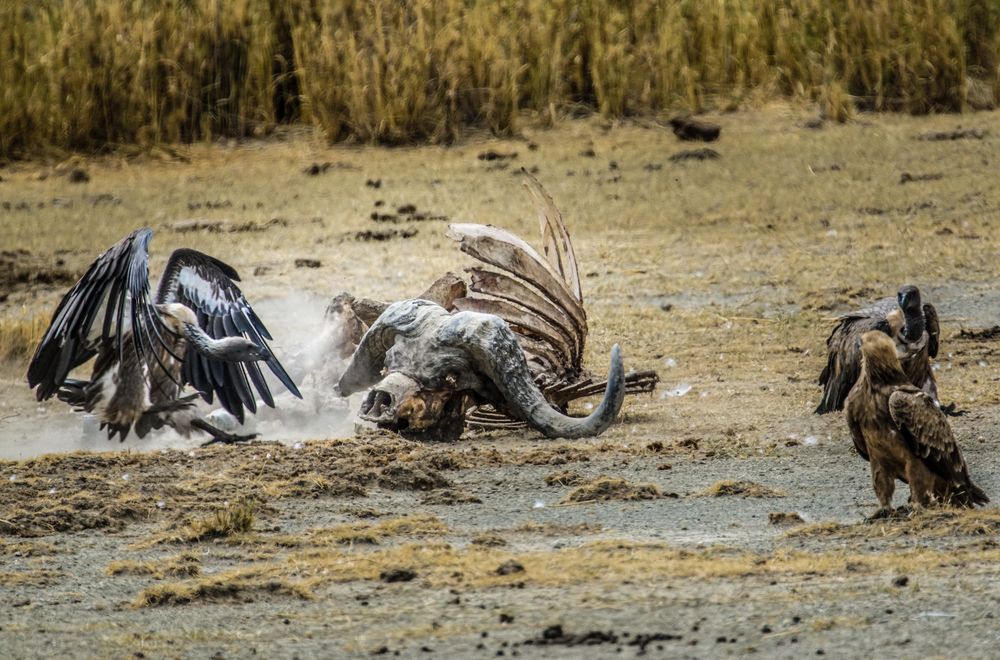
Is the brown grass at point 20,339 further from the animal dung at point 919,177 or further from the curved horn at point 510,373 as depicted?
the animal dung at point 919,177

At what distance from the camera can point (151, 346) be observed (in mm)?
7688

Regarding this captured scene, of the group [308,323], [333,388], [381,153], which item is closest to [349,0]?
[381,153]

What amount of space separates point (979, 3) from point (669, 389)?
26.1 ft

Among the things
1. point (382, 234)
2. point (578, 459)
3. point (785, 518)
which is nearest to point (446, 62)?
point (382, 234)

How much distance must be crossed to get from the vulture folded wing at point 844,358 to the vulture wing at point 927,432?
1.78 metres

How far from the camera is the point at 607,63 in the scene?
15.3m

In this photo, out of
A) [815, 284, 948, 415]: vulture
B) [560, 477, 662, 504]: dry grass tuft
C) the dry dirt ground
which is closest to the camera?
the dry dirt ground

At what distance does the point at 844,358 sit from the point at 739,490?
1274 millimetres

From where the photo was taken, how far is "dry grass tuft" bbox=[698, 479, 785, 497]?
646cm

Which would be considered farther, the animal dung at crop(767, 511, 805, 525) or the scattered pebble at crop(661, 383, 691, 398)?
the scattered pebble at crop(661, 383, 691, 398)

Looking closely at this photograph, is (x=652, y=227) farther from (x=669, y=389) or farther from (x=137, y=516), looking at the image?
(x=137, y=516)

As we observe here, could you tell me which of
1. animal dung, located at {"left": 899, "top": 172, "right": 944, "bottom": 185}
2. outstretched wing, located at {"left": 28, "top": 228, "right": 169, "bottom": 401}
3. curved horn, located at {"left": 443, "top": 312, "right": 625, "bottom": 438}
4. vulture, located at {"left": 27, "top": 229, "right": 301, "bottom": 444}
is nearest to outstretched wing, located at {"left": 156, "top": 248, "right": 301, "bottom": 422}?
vulture, located at {"left": 27, "top": 229, "right": 301, "bottom": 444}

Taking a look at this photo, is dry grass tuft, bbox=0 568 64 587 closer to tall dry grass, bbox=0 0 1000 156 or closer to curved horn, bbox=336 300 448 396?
curved horn, bbox=336 300 448 396

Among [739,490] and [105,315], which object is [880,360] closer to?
[739,490]
